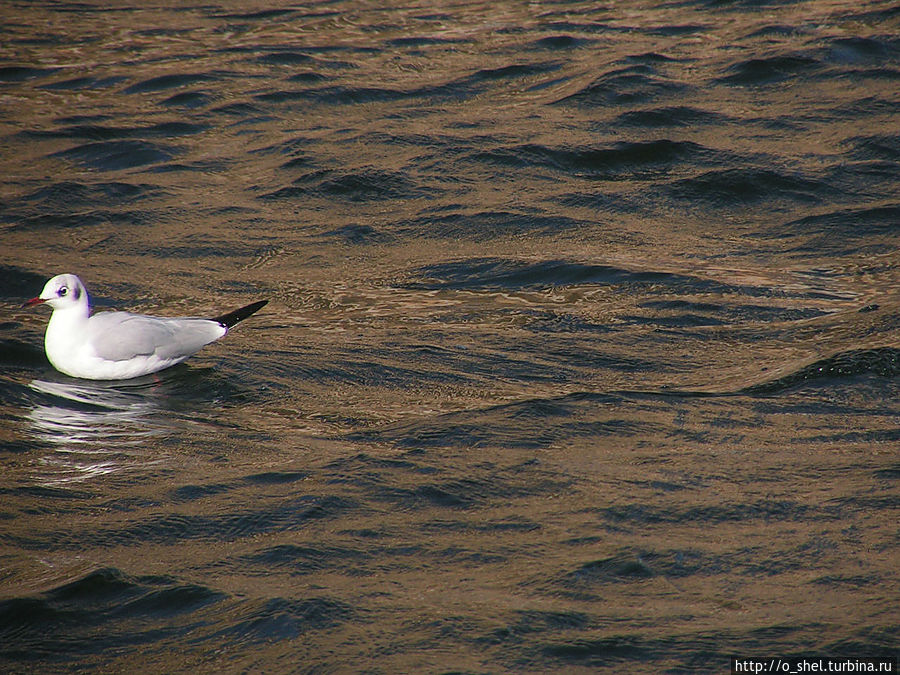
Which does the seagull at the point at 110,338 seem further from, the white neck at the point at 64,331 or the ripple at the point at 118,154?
the ripple at the point at 118,154

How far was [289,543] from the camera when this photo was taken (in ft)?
13.0

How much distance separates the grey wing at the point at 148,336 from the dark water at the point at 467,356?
0.19 meters

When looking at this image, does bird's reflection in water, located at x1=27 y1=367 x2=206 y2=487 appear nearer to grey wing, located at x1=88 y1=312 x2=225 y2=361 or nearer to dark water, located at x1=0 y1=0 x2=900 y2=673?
dark water, located at x1=0 y1=0 x2=900 y2=673

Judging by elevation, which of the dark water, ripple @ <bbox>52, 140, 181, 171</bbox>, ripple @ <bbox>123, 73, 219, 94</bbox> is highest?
ripple @ <bbox>123, 73, 219, 94</bbox>

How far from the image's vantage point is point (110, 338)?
5730 mm

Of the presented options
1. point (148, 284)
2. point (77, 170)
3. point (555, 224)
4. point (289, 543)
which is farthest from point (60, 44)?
point (289, 543)

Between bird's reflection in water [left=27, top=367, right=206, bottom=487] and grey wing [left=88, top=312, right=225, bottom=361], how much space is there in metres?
0.17

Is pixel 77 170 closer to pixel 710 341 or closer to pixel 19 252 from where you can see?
pixel 19 252

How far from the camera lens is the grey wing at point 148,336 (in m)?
5.73

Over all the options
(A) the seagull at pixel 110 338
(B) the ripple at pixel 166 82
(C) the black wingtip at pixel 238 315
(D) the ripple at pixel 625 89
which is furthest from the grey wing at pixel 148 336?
(B) the ripple at pixel 166 82

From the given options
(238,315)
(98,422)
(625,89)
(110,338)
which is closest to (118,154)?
(238,315)

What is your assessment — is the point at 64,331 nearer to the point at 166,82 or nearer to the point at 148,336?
the point at 148,336

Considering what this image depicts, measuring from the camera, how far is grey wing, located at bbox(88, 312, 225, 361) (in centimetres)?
573

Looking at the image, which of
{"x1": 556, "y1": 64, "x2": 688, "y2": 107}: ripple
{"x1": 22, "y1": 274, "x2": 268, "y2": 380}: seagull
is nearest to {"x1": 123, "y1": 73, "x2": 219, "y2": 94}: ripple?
{"x1": 556, "y1": 64, "x2": 688, "y2": 107}: ripple
